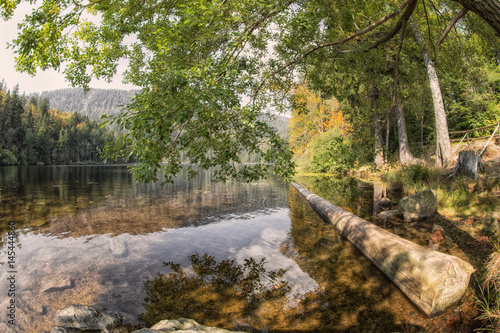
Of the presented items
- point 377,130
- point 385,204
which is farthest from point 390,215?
point 377,130

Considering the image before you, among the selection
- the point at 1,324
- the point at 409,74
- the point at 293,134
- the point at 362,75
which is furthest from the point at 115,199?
the point at 293,134

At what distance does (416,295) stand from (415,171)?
10893 millimetres

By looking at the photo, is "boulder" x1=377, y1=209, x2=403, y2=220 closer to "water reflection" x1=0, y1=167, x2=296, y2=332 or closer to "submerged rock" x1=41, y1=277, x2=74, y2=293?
"water reflection" x1=0, y1=167, x2=296, y2=332

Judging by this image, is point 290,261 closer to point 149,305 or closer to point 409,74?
point 149,305

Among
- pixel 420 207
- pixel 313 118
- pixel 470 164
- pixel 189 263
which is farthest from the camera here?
pixel 313 118

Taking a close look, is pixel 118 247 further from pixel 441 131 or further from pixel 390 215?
pixel 441 131

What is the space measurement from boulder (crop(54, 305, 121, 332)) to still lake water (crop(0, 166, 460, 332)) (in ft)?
0.54

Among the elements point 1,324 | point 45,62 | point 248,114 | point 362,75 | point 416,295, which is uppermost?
point 362,75

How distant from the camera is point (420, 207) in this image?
330 inches

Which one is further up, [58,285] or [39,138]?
[39,138]

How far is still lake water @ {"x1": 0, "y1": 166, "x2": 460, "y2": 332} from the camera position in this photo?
372 cm

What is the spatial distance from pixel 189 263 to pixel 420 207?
24.3 feet

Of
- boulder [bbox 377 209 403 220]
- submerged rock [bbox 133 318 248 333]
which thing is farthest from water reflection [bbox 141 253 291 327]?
boulder [bbox 377 209 403 220]

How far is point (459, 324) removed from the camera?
3.36 meters
